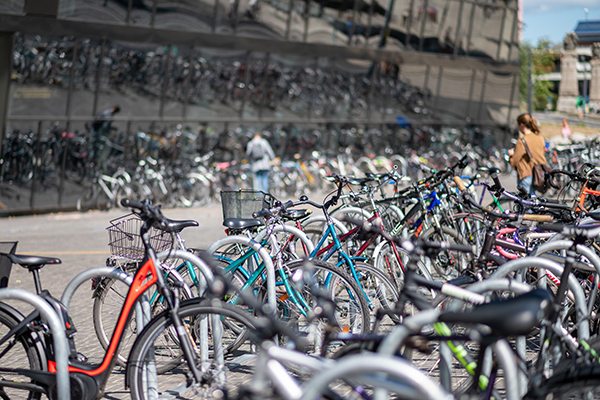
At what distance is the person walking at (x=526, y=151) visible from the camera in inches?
369

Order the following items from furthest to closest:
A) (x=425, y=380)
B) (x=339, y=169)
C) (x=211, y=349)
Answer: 1. (x=339, y=169)
2. (x=211, y=349)
3. (x=425, y=380)

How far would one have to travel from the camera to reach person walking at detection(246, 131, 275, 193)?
15.5 meters

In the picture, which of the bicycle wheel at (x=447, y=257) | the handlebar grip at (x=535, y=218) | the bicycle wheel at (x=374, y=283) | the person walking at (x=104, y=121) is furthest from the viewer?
the person walking at (x=104, y=121)

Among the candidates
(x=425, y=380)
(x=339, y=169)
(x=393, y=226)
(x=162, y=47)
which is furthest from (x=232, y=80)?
(x=425, y=380)

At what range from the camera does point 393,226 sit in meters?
6.55

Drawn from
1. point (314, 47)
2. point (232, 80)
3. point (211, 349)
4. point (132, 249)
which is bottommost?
point (211, 349)

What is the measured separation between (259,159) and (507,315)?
44.5ft

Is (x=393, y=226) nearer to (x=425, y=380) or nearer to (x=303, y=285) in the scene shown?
(x=303, y=285)

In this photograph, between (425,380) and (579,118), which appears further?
(579,118)

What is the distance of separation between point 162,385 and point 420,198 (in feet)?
9.84

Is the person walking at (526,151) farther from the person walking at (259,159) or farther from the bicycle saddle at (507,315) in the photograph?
the bicycle saddle at (507,315)

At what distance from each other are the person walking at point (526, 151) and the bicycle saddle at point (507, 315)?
7389mm

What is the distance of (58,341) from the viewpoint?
3.55 metres

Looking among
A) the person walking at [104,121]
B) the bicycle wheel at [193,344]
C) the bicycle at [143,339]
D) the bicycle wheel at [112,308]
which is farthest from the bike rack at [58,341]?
the person walking at [104,121]
